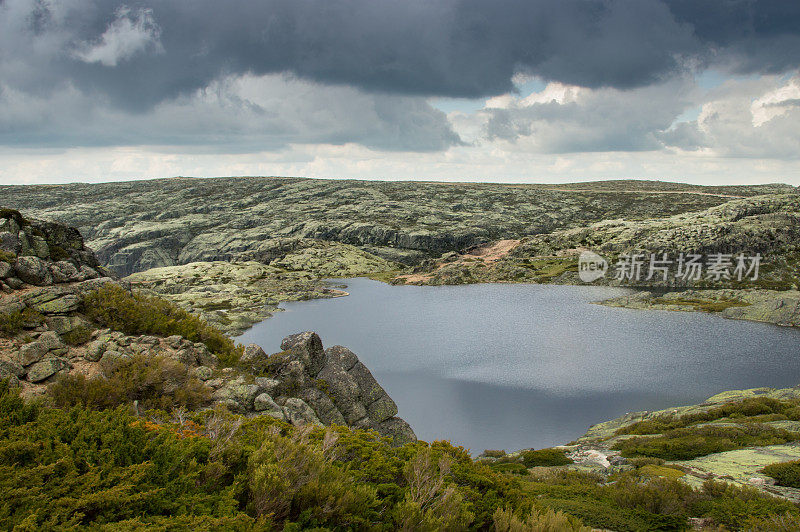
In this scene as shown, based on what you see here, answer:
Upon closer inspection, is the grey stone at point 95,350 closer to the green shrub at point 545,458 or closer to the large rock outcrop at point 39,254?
the large rock outcrop at point 39,254

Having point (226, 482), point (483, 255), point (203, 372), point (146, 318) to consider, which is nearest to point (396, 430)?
point (203, 372)

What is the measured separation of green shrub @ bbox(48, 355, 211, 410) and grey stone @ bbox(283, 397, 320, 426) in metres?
3.59

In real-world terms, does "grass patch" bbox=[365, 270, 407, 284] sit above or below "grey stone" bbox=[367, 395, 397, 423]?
below

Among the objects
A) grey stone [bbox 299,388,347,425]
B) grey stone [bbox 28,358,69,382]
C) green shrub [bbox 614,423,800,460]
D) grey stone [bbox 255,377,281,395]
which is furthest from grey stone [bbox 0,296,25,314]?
green shrub [bbox 614,423,800,460]

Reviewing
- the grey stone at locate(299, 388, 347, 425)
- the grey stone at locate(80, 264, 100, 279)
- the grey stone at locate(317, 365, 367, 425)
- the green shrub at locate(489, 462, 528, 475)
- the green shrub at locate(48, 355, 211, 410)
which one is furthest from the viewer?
the grey stone at locate(317, 365, 367, 425)

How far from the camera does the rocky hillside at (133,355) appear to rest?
1543 cm

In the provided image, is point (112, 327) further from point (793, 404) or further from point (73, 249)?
point (793, 404)

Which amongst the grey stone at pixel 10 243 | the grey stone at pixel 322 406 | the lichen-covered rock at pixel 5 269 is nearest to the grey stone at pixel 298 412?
the grey stone at pixel 322 406

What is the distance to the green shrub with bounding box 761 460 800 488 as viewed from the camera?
688 inches

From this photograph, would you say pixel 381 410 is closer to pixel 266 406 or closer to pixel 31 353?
pixel 266 406

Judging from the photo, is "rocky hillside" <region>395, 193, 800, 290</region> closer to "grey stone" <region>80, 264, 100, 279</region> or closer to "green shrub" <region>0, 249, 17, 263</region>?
"grey stone" <region>80, 264, 100, 279</region>

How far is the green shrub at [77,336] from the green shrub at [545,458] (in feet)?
80.4

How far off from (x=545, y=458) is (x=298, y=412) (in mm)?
16296

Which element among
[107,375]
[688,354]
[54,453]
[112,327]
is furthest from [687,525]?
[688,354]
